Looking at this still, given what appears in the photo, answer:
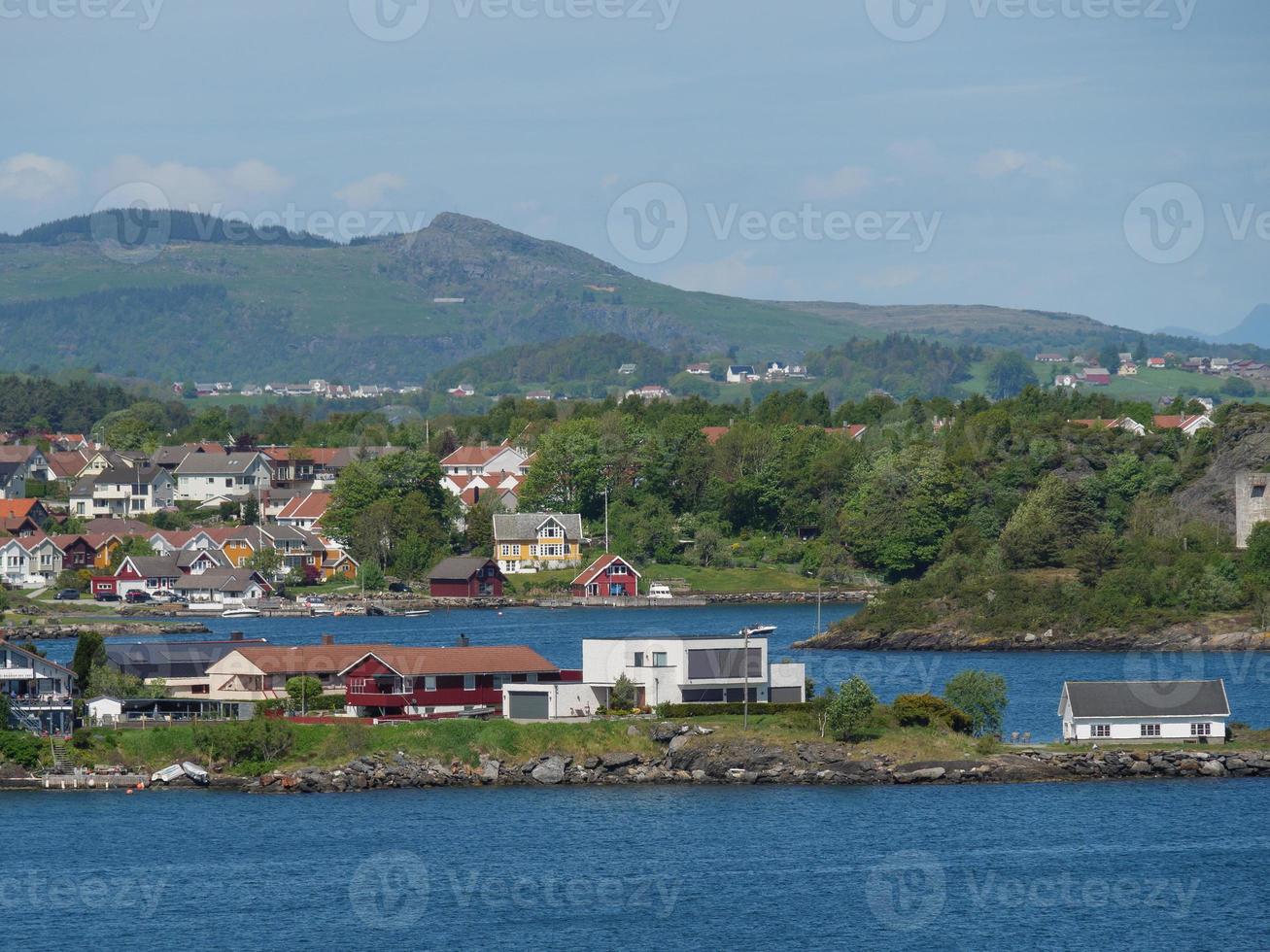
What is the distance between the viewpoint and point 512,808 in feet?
122

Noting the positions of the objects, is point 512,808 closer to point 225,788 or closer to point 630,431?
point 225,788

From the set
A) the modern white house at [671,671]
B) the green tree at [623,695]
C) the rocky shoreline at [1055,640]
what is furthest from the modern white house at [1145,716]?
the rocky shoreline at [1055,640]

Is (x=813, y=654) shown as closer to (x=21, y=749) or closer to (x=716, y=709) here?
(x=716, y=709)

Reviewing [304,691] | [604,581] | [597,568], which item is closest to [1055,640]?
[604,581]

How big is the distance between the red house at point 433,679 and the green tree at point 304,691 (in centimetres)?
64

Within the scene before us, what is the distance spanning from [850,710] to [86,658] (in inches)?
648

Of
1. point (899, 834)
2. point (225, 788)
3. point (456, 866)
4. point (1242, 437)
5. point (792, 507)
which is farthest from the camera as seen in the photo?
point (792, 507)

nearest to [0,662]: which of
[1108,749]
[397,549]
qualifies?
[1108,749]

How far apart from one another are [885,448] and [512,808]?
56254mm

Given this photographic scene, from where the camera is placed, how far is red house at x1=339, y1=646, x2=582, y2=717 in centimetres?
4238

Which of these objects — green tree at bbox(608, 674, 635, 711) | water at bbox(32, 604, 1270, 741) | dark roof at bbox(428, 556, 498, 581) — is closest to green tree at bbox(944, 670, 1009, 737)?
water at bbox(32, 604, 1270, 741)

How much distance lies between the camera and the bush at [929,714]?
4141cm

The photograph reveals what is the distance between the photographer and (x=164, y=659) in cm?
4631

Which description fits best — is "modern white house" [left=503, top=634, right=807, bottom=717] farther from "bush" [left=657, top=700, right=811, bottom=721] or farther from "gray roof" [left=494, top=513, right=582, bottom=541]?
"gray roof" [left=494, top=513, right=582, bottom=541]
